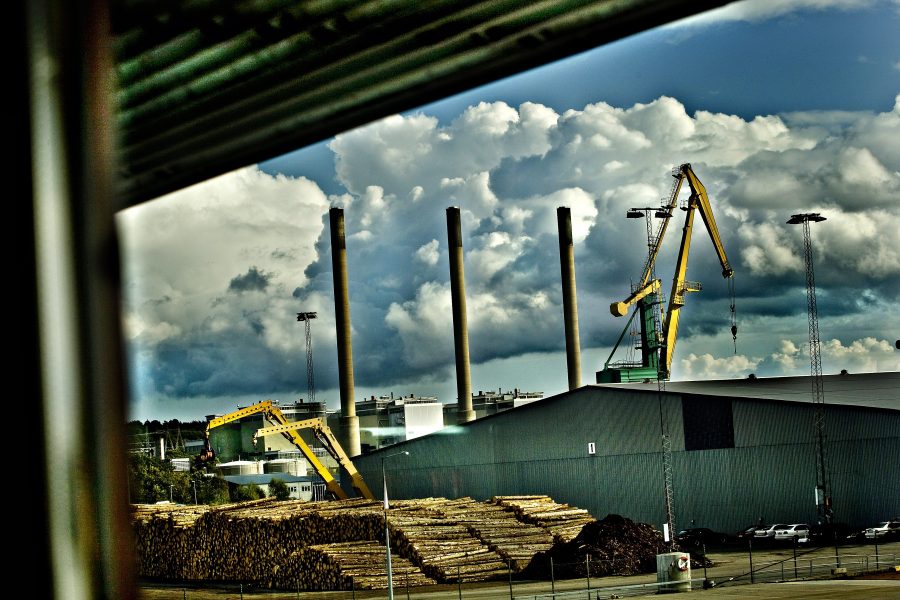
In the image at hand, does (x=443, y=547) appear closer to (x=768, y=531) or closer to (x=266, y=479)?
(x=768, y=531)

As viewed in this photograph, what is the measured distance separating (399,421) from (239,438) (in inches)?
521

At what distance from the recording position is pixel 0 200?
5.26ft

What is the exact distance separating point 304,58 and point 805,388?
141ft

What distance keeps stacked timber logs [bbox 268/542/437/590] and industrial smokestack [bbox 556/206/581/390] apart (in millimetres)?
26603

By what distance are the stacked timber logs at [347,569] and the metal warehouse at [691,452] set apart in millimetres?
11101

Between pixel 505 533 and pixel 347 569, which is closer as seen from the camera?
pixel 347 569

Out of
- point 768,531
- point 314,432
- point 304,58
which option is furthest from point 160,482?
point 304,58

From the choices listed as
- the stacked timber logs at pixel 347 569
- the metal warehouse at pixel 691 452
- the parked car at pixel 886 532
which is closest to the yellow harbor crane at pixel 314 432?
the metal warehouse at pixel 691 452

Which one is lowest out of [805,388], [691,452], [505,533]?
[505,533]

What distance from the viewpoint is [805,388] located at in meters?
46.0

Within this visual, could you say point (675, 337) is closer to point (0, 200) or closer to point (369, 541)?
point (369, 541)

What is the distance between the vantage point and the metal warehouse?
38.5m

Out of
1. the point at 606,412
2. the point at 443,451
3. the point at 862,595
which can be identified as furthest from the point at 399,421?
the point at 862,595

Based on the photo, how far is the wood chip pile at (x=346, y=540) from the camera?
115ft
